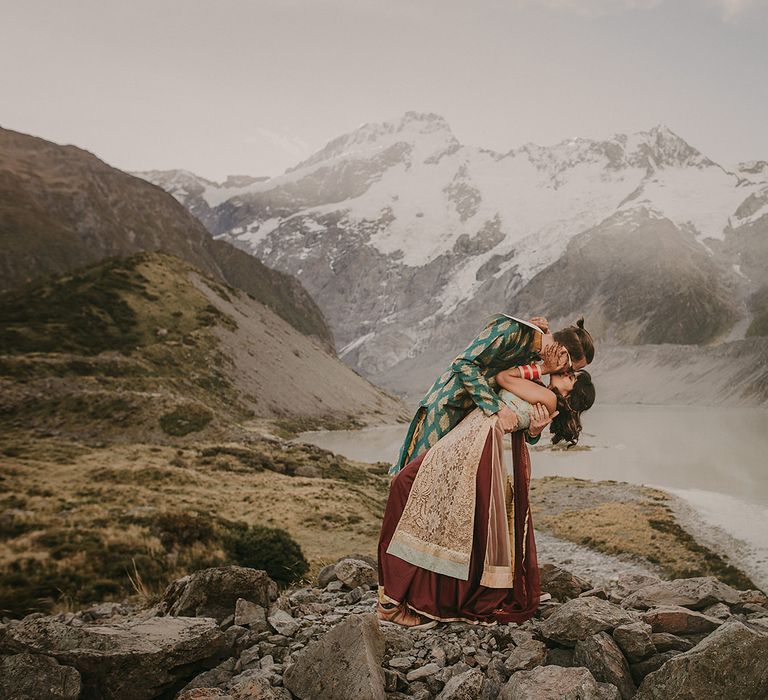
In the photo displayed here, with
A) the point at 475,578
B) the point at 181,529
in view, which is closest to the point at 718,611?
the point at 475,578

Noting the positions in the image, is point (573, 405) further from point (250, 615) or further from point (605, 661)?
point (250, 615)

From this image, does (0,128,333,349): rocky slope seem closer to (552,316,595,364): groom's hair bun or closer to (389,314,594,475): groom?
(389,314,594,475): groom

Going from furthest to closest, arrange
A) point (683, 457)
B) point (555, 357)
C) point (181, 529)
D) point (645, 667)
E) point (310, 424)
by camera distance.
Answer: point (310, 424) < point (683, 457) < point (181, 529) < point (555, 357) < point (645, 667)

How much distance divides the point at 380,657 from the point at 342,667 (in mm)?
531

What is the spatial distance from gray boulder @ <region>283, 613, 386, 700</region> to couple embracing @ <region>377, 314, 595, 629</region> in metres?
1.32

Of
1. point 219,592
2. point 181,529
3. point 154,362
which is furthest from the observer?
point 154,362

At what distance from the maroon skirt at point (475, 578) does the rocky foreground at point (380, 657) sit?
0.68 feet

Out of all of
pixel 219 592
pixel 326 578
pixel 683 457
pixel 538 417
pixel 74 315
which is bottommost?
pixel 683 457

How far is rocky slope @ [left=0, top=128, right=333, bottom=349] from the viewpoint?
12150 cm

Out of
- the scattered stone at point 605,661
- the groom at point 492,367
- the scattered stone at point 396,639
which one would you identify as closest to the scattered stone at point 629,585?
the scattered stone at point 605,661

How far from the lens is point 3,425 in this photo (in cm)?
4500

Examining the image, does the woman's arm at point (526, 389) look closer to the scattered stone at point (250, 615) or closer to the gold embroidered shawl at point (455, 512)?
the gold embroidered shawl at point (455, 512)

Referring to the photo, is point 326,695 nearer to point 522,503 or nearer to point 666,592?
point 522,503

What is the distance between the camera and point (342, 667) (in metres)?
5.11
